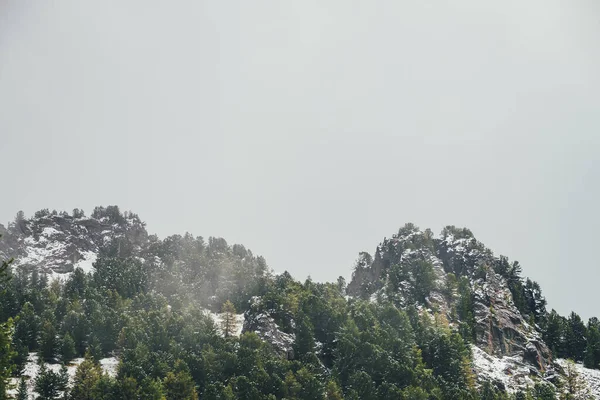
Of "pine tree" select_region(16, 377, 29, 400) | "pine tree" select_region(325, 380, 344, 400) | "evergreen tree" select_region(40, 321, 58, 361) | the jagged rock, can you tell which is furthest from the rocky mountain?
"pine tree" select_region(16, 377, 29, 400)

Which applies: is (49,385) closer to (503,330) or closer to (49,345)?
(49,345)

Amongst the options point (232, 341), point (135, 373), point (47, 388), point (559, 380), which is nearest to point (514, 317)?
point (559, 380)

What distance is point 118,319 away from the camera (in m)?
129

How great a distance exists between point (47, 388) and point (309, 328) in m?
57.7

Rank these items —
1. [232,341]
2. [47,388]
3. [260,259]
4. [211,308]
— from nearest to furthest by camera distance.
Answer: [47,388], [232,341], [211,308], [260,259]

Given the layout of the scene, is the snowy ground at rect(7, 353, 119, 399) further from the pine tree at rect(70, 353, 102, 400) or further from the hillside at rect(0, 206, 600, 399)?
the pine tree at rect(70, 353, 102, 400)

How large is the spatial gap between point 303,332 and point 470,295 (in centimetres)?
6258

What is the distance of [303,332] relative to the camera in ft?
403

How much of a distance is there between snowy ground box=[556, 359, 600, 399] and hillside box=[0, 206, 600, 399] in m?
0.68

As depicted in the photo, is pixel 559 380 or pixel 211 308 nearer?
pixel 559 380

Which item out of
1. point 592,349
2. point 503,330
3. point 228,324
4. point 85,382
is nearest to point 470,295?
point 503,330

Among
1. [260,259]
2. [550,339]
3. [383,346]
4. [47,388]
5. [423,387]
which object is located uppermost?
[260,259]

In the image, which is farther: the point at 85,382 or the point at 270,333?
the point at 270,333

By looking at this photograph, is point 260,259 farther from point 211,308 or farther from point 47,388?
point 47,388
